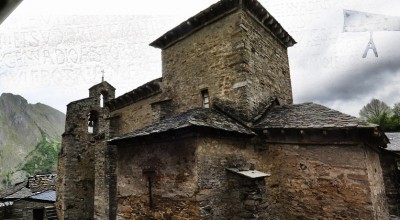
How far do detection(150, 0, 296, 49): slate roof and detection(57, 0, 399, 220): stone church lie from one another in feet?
0.12

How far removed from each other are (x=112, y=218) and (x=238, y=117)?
861cm

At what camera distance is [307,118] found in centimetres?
746

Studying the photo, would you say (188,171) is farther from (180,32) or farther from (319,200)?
(180,32)

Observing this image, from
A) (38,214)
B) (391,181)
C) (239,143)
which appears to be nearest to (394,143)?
(391,181)

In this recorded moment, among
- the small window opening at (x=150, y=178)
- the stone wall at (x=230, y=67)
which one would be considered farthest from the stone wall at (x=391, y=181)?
the small window opening at (x=150, y=178)

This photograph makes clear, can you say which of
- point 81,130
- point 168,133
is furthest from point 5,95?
point 168,133

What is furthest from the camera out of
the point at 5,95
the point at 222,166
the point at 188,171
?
the point at 5,95

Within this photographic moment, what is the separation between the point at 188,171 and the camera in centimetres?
643

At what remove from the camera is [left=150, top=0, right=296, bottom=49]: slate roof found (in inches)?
348

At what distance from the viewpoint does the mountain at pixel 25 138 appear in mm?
53812

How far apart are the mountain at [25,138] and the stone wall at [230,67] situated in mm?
48744

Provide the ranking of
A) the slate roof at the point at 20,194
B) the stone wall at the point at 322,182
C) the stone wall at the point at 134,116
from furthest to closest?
the slate roof at the point at 20,194 → the stone wall at the point at 134,116 → the stone wall at the point at 322,182

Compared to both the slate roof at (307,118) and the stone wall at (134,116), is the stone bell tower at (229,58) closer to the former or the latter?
the slate roof at (307,118)

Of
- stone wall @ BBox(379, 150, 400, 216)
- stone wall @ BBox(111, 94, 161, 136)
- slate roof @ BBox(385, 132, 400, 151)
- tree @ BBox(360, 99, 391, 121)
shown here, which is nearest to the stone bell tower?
stone wall @ BBox(111, 94, 161, 136)
